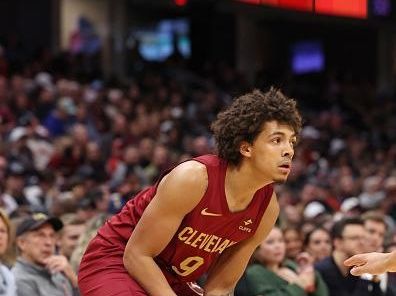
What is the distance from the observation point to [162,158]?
12305mm

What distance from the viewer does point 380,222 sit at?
7746 mm

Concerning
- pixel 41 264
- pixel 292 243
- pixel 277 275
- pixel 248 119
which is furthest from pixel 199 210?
pixel 292 243

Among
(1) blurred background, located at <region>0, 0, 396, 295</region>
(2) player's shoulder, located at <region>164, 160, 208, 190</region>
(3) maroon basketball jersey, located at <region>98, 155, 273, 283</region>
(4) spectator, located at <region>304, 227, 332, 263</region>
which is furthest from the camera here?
(1) blurred background, located at <region>0, 0, 396, 295</region>

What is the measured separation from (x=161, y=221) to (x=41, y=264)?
198 cm

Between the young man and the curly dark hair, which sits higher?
the curly dark hair

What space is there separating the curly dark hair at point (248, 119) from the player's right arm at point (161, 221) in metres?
0.18

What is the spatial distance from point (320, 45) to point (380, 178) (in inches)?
382

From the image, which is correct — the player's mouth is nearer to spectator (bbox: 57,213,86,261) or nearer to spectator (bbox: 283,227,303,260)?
spectator (bbox: 57,213,86,261)

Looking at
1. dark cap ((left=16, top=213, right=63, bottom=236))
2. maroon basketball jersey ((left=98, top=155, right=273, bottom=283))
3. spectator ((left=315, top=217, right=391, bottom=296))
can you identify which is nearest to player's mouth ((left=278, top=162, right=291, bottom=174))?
maroon basketball jersey ((left=98, top=155, right=273, bottom=283))

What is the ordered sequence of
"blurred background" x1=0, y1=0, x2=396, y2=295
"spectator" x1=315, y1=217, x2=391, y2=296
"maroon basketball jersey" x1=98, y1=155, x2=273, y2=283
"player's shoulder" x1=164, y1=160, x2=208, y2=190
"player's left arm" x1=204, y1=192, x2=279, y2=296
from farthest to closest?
"blurred background" x1=0, y1=0, x2=396, y2=295 → "spectator" x1=315, y1=217, x2=391, y2=296 → "player's left arm" x1=204, y1=192, x2=279, y2=296 → "maroon basketball jersey" x1=98, y1=155, x2=273, y2=283 → "player's shoulder" x1=164, y1=160, x2=208, y2=190

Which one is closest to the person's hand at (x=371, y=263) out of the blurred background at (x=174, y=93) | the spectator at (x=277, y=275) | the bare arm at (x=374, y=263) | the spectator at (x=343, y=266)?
the bare arm at (x=374, y=263)

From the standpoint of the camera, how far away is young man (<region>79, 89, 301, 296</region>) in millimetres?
4398

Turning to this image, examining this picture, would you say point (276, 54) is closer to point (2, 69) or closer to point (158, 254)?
point (2, 69)

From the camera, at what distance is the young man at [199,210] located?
440 cm
